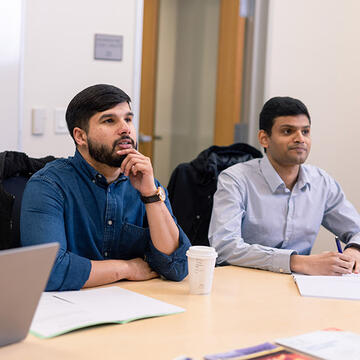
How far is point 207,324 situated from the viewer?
1312 mm

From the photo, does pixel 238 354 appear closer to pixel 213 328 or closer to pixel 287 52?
pixel 213 328

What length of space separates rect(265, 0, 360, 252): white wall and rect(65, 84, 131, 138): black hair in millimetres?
1947

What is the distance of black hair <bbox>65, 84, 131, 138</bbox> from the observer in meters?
1.82

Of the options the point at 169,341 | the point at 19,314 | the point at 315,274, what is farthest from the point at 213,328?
the point at 315,274

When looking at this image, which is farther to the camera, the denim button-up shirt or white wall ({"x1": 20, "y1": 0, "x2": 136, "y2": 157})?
white wall ({"x1": 20, "y1": 0, "x2": 136, "y2": 157})

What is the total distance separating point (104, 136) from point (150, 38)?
274 cm

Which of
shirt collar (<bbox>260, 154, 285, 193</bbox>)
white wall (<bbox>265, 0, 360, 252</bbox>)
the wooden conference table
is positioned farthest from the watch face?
white wall (<bbox>265, 0, 360, 252</bbox>)

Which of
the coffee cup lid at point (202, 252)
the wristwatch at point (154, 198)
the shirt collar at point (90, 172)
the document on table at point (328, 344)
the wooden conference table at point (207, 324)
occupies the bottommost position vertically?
the wooden conference table at point (207, 324)

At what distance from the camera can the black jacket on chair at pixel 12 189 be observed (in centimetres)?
185

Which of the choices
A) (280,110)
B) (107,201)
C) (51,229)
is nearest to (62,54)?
(280,110)

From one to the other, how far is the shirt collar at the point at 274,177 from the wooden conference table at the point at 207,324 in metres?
0.63

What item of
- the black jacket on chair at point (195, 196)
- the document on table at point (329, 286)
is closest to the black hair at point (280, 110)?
the black jacket on chair at point (195, 196)

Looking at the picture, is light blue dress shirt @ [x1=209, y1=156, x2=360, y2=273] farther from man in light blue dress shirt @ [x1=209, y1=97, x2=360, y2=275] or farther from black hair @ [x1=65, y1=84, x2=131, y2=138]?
black hair @ [x1=65, y1=84, x2=131, y2=138]

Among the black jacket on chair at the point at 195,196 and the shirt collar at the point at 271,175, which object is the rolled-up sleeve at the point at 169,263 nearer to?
the shirt collar at the point at 271,175
